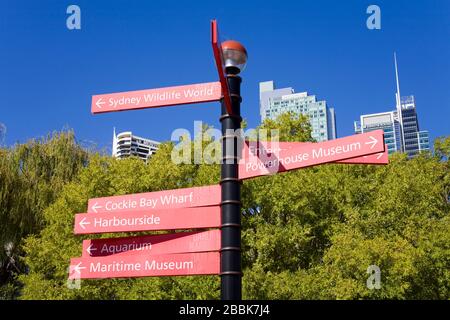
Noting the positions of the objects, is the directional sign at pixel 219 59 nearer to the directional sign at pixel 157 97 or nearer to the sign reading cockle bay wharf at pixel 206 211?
the sign reading cockle bay wharf at pixel 206 211

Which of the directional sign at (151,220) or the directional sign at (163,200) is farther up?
the directional sign at (163,200)

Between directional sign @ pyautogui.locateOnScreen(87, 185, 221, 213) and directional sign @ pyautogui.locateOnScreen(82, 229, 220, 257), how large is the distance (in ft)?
1.16

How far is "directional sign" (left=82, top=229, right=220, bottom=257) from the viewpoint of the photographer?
6121mm

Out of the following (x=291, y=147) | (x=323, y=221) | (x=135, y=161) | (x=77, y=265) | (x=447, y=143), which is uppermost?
(x=447, y=143)

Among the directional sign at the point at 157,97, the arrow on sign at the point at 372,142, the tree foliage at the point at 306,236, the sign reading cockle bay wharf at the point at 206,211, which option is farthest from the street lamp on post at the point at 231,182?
the tree foliage at the point at 306,236

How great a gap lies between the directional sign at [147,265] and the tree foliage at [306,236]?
1203 cm

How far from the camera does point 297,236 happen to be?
71.0 ft

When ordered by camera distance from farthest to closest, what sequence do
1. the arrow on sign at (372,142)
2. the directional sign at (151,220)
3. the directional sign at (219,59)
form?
1. the directional sign at (151,220)
2. the arrow on sign at (372,142)
3. the directional sign at (219,59)

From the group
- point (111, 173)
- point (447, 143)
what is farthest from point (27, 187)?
point (447, 143)

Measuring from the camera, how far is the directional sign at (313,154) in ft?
19.6

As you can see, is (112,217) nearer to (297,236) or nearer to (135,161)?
(297,236)

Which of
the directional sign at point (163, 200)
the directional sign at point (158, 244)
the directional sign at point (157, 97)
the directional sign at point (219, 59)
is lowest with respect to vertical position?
the directional sign at point (158, 244)

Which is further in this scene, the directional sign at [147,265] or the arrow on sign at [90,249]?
the arrow on sign at [90,249]

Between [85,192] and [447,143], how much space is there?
21.8m
